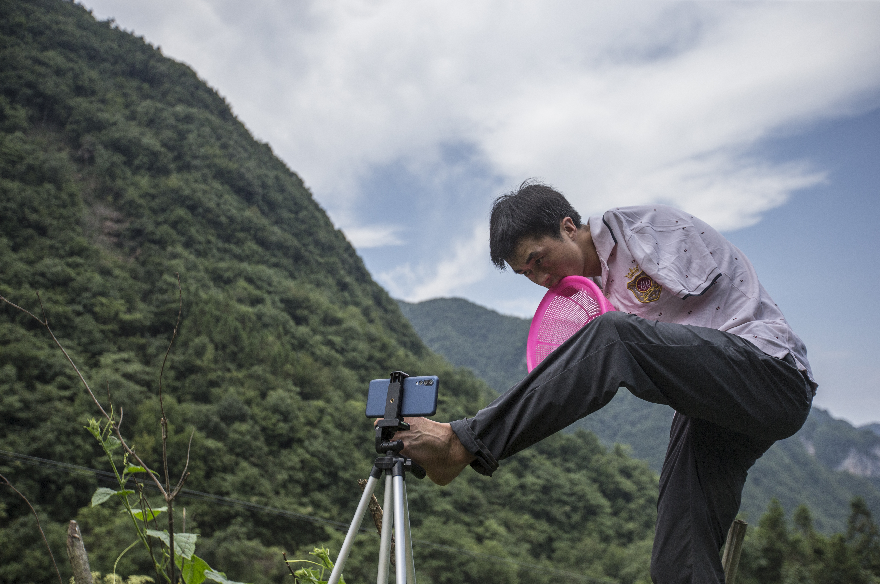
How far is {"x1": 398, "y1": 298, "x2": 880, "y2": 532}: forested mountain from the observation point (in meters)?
38.1

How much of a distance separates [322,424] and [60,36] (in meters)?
33.0

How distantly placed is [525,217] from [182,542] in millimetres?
1289

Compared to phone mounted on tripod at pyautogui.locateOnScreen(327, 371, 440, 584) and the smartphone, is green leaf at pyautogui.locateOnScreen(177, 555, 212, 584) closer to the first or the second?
phone mounted on tripod at pyautogui.locateOnScreen(327, 371, 440, 584)

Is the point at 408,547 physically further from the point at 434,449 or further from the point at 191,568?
the point at 191,568

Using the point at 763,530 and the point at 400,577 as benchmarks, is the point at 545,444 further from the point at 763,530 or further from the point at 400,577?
the point at 400,577

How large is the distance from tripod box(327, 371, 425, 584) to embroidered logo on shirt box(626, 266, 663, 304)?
0.71m

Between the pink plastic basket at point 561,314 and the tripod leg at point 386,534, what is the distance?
0.75 meters

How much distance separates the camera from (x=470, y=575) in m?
17.2

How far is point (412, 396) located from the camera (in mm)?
1220

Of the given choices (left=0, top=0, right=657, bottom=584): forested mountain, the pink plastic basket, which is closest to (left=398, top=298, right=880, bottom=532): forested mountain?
(left=0, top=0, right=657, bottom=584): forested mountain

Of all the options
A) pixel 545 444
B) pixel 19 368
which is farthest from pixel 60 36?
pixel 545 444

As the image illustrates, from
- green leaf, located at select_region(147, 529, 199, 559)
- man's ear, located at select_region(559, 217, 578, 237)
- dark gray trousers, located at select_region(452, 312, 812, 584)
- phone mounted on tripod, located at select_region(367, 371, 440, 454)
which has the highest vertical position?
man's ear, located at select_region(559, 217, 578, 237)

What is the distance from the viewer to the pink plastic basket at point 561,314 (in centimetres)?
177

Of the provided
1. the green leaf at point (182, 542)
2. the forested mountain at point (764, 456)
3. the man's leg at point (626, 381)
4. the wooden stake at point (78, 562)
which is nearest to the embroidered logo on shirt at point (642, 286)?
the man's leg at point (626, 381)
